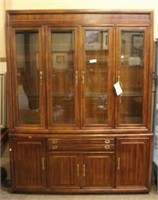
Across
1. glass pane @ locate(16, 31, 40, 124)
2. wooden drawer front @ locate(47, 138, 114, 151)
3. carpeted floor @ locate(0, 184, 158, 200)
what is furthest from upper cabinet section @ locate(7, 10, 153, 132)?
carpeted floor @ locate(0, 184, 158, 200)

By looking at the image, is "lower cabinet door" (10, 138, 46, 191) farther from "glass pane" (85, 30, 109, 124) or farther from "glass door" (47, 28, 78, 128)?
"glass pane" (85, 30, 109, 124)

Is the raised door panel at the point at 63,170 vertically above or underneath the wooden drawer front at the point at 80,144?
underneath

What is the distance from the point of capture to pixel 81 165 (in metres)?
2.79

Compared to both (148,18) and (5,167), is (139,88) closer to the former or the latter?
(148,18)

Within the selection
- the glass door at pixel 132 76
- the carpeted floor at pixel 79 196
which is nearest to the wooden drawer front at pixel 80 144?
the glass door at pixel 132 76

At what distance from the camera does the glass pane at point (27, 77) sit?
2.71m

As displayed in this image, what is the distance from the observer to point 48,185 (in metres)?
2.84

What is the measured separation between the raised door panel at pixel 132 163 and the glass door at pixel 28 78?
965 mm

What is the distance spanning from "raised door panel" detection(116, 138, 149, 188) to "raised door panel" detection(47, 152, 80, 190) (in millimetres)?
480

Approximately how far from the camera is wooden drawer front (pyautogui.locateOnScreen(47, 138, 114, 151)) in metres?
2.75

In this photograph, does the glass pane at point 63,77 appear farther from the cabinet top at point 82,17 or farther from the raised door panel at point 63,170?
the raised door panel at point 63,170

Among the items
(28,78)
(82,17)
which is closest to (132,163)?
(28,78)

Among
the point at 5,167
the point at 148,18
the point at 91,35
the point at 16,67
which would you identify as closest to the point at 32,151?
the point at 5,167
